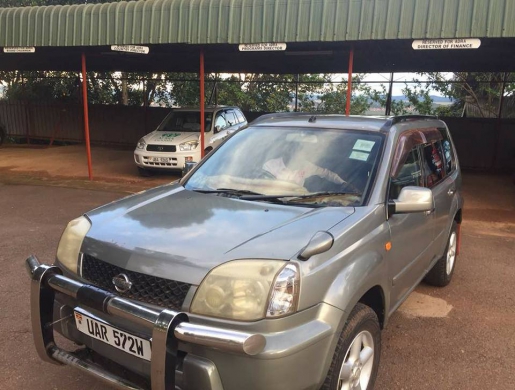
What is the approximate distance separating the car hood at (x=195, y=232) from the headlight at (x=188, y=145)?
7.66 metres

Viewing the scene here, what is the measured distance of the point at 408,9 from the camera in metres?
7.54

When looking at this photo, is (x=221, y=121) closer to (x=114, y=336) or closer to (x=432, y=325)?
(x=432, y=325)

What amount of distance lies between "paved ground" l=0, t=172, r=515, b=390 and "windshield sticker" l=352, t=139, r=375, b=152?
1.61 metres

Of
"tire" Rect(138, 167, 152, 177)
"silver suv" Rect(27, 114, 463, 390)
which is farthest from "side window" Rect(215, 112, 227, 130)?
"silver suv" Rect(27, 114, 463, 390)

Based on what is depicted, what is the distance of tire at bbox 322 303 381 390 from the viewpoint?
2.36 meters

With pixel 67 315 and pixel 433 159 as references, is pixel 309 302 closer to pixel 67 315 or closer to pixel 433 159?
pixel 67 315

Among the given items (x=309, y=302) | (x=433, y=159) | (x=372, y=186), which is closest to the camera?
(x=309, y=302)

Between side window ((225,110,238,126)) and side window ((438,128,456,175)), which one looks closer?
side window ((438,128,456,175))

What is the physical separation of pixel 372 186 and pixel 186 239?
136 centimetres

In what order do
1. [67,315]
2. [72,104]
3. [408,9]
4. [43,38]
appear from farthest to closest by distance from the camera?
[72,104]
[43,38]
[408,9]
[67,315]

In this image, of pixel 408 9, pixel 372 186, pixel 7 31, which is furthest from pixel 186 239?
pixel 7 31

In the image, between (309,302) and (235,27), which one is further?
(235,27)

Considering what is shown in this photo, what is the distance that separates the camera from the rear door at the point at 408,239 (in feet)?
10.2

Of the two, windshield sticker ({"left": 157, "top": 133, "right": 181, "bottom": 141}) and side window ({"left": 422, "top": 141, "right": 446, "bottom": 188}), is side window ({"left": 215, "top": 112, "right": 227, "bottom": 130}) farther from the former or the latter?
side window ({"left": 422, "top": 141, "right": 446, "bottom": 188})
